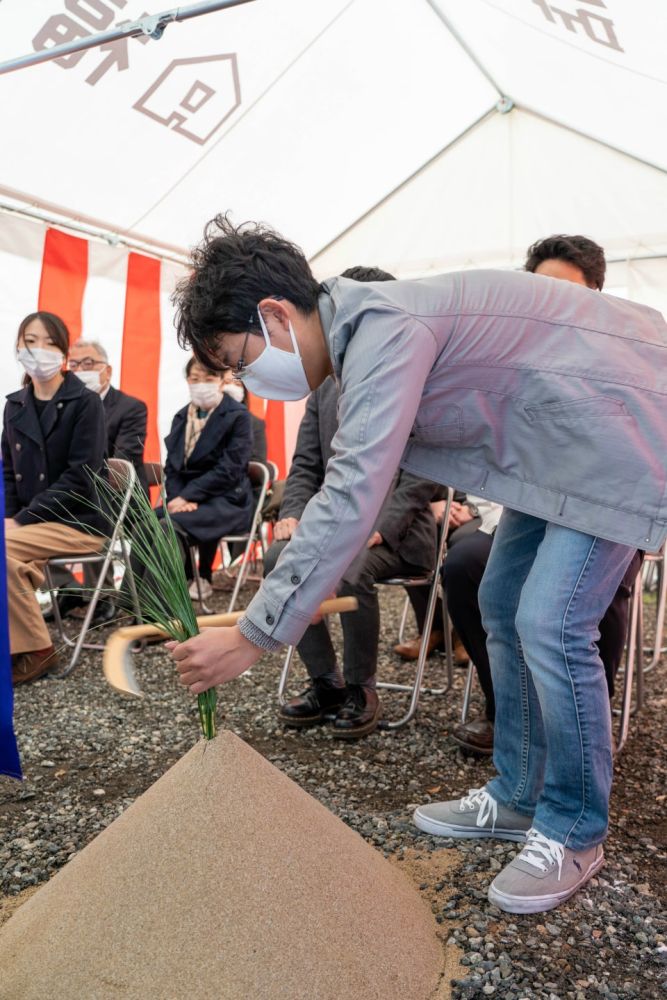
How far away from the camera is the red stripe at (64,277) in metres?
5.04

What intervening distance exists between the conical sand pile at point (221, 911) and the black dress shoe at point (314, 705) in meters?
1.36

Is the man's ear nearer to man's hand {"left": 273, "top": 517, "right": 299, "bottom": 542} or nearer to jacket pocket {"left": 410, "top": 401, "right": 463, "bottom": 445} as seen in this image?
jacket pocket {"left": 410, "top": 401, "right": 463, "bottom": 445}

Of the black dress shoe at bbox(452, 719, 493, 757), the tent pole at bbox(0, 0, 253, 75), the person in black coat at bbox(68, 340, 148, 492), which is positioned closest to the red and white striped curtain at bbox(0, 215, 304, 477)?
the person in black coat at bbox(68, 340, 148, 492)

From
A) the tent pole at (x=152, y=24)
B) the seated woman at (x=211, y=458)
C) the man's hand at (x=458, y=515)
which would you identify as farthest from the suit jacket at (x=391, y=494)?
the seated woman at (x=211, y=458)

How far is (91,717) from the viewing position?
3.14m

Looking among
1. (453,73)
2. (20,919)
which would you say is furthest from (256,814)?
(453,73)

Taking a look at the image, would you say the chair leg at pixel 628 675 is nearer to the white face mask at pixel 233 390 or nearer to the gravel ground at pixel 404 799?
the gravel ground at pixel 404 799

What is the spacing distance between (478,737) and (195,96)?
4000 mm

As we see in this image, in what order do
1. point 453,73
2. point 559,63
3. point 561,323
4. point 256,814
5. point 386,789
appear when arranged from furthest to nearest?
point 453,73
point 559,63
point 386,789
point 561,323
point 256,814

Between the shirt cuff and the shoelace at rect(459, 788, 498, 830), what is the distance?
90 cm

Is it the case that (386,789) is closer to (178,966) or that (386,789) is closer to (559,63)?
(178,966)

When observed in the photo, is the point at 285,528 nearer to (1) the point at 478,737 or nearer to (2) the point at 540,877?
(1) the point at 478,737

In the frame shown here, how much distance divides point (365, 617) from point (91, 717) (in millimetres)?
1093

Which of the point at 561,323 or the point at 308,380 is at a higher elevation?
the point at 561,323
